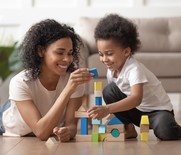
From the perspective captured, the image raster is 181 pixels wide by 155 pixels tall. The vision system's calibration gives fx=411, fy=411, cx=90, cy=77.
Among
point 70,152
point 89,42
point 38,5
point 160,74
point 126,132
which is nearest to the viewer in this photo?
point 70,152

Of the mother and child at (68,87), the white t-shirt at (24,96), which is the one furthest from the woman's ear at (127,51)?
the white t-shirt at (24,96)

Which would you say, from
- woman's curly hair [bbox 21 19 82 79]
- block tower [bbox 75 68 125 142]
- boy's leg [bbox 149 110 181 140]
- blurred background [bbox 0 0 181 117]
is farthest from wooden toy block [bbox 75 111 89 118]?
blurred background [bbox 0 0 181 117]

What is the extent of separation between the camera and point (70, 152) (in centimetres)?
146

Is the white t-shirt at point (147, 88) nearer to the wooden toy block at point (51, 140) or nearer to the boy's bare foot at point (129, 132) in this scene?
the boy's bare foot at point (129, 132)

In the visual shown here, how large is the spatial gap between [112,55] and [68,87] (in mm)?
325

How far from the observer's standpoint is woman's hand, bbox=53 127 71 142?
1612 mm

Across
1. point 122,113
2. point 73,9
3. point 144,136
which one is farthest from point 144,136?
point 73,9

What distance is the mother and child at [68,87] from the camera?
5.49ft

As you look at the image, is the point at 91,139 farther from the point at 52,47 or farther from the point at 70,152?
the point at 52,47

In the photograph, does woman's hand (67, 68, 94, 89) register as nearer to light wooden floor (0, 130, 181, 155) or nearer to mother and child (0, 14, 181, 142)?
mother and child (0, 14, 181, 142)

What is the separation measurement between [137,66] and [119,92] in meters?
0.19

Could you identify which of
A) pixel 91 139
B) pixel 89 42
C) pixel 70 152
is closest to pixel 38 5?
pixel 89 42

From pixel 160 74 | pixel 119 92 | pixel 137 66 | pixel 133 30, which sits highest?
pixel 133 30

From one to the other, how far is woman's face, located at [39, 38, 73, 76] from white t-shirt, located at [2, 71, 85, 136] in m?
0.09
